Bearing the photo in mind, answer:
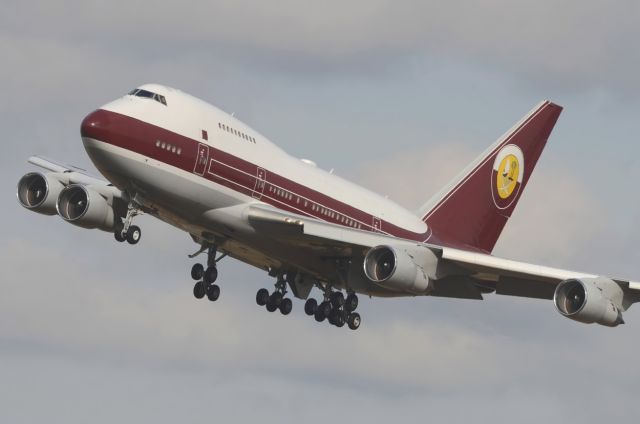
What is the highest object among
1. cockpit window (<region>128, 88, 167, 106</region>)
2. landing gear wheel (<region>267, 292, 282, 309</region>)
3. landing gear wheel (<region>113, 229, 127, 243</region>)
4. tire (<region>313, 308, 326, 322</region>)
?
cockpit window (<region>128, 88, 167, 106</region>)

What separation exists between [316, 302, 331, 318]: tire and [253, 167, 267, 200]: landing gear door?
29.1 feet

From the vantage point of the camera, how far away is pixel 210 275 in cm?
6719

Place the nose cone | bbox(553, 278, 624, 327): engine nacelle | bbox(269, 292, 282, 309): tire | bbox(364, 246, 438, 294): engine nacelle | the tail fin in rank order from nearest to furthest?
the nose cone → bbox(553, 278, 624, 327): engine nacelle → bbox(364, 246, 438, 294): engine nacelle → bbox(269, 292, 282, 309): tire → the tail fin

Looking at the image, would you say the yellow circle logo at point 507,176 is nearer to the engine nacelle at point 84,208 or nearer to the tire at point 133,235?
the engine nacelle at point 84,208

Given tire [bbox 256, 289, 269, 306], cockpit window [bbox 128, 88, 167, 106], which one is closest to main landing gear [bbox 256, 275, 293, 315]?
tire [bbox 256, 289, 269, 306]

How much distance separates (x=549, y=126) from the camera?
8156 cm

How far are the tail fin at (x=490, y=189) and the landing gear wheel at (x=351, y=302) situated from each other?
636 cm

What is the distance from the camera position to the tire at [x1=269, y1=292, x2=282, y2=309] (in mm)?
70500

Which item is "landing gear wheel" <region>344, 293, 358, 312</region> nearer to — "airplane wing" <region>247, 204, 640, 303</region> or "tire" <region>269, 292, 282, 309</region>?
"airplane wing" <region>247, 204, 640, 303</region>

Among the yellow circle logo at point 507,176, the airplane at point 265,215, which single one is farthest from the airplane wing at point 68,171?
the yellow circle logo at point 507,176

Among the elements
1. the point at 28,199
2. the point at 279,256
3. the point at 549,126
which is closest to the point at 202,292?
the point at 279,256

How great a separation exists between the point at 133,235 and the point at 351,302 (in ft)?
39.6

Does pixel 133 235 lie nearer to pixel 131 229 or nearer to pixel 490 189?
pixel 131 229

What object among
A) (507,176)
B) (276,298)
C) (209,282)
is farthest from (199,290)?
(507,176)
